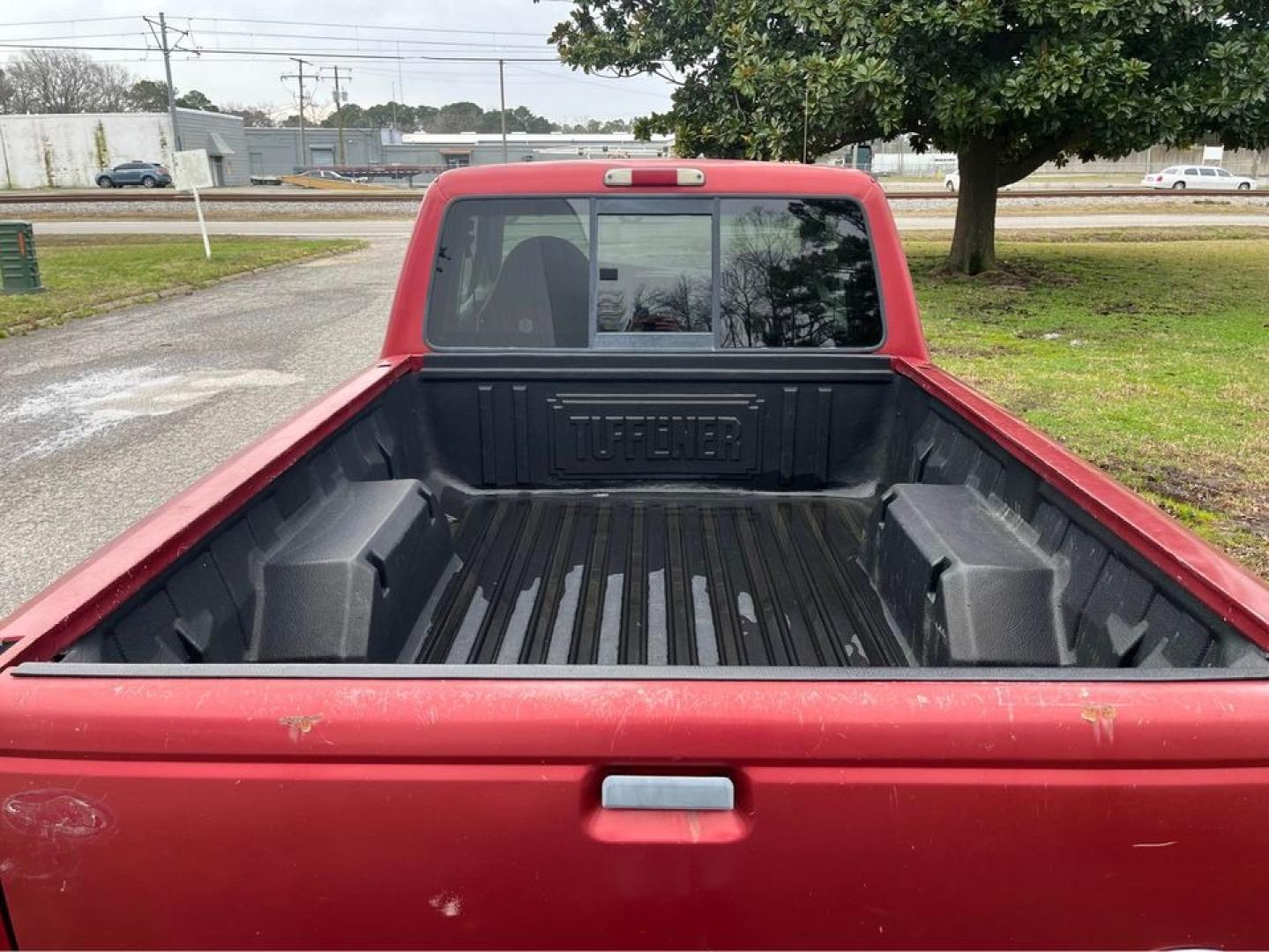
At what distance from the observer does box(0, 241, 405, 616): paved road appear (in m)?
5.88

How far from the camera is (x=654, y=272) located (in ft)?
12.0

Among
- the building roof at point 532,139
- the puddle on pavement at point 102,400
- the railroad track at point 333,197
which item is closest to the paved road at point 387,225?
the railroad track at point 333,197

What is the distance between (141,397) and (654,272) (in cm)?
704

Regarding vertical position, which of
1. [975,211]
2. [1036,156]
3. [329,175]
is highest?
[329,175]

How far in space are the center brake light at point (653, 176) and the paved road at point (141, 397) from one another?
138 inches

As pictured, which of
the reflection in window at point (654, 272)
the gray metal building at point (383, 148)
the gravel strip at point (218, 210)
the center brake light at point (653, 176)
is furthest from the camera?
the gray metal building at point (383, 148)

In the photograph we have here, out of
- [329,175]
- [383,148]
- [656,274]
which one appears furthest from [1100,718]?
[383,148]

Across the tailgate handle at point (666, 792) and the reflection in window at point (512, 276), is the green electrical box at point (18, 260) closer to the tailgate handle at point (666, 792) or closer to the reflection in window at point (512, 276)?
the reflection in window at point (512, 276)

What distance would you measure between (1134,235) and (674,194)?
72.9 ft

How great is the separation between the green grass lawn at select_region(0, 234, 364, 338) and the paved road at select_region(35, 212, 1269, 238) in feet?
7.25

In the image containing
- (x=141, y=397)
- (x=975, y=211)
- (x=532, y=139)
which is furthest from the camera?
(x=532, y=139)

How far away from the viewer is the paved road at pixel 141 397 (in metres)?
5.88

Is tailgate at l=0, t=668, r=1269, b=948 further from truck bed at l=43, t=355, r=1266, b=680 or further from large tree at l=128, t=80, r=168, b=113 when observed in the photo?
large tree at l=128, t=80, r=168, b=113

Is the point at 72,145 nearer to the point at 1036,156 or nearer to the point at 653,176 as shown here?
the point at 1036,156
